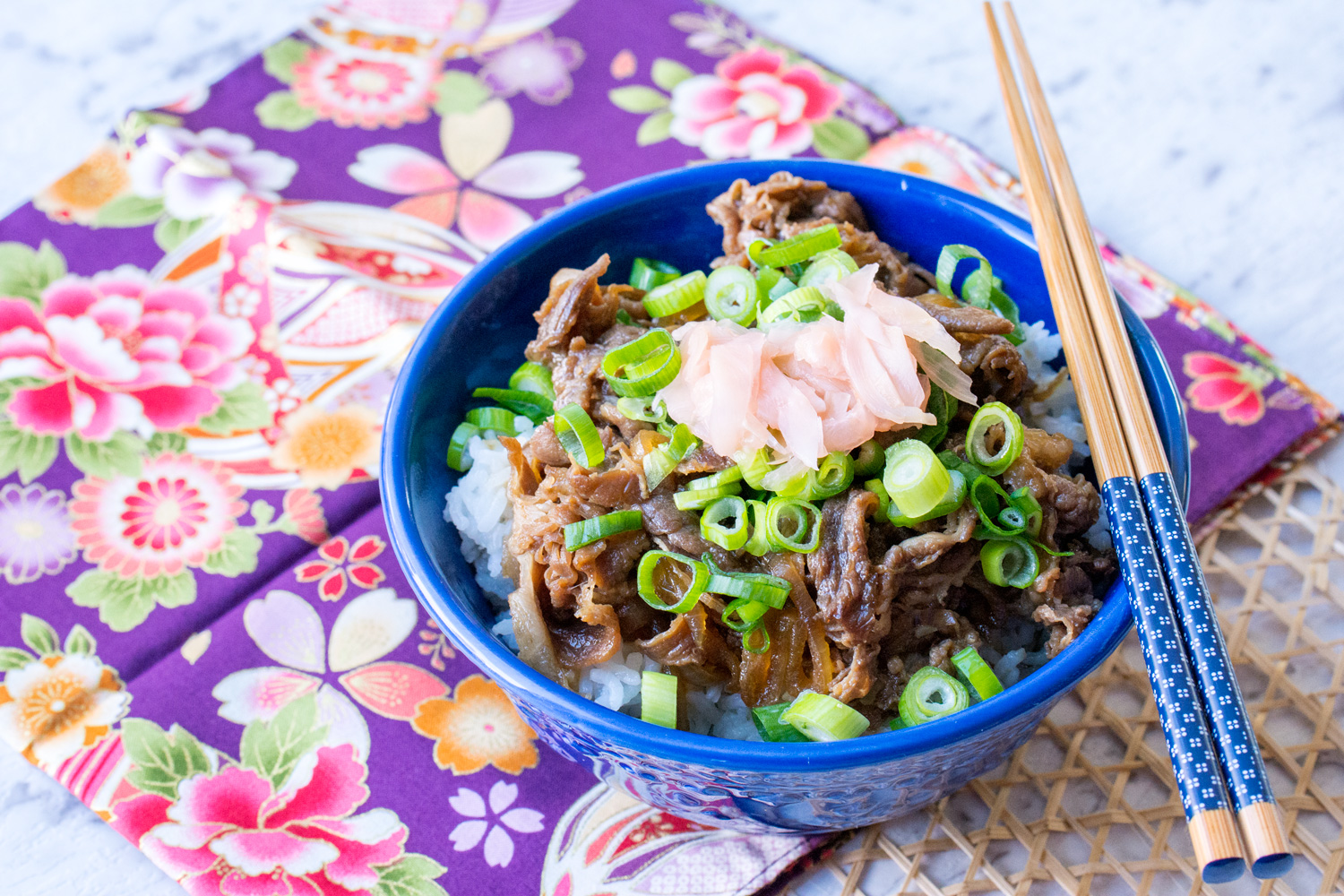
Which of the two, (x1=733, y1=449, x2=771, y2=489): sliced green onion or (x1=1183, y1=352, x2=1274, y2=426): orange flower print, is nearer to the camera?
(x1=733, y1=449, x2=771, y2=489): sliced green onion

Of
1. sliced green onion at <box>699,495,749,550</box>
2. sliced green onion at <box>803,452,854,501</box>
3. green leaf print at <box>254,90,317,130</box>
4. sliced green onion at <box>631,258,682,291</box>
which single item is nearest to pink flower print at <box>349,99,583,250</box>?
green leaf print at <box>254,90,317,130</box>

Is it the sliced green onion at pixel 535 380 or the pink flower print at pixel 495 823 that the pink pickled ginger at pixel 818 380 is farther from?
the pink flower print at pixel 495 823

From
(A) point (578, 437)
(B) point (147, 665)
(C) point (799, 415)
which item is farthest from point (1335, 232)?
(B) point (147, 665)

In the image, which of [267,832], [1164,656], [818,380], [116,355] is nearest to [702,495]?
[818,380]

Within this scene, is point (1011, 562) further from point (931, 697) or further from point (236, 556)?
point (236, 556)

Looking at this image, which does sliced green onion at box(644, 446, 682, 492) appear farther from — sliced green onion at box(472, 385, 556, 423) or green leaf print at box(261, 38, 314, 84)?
green leaf print at box(261, 38, 314, 84)
